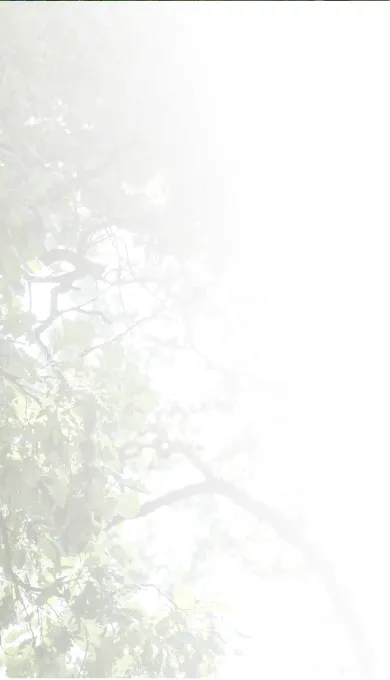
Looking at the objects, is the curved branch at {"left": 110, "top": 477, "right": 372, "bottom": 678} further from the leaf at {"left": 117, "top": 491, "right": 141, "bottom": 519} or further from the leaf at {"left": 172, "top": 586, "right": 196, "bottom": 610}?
the leaf at {"left": 117, "top": 491, "right": 141, "bottom": 519}

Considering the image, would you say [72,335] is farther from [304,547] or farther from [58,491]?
[304,547]

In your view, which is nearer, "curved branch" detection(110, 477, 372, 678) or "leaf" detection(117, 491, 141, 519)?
"leaf" detection(117, 491, 141, 519)

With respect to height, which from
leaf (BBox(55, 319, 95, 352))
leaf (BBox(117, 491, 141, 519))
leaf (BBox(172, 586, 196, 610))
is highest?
leaf (BBox(55, 319, 95, 352))

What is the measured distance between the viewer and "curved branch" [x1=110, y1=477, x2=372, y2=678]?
31.0ft

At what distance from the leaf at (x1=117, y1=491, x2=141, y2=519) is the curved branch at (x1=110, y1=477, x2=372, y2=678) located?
5.51m

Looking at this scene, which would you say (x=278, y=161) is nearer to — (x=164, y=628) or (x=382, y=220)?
(x=382, y=220)

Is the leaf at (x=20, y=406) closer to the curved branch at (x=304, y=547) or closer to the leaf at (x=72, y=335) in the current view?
the leaf at (x=72, y=335)

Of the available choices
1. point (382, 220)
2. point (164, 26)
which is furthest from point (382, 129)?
point (164, 26)

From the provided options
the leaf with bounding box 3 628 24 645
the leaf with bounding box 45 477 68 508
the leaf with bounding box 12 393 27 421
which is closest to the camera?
the leaf with bounding box 45 477 68 508

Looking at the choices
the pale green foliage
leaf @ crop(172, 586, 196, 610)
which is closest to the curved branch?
the pale green foliage

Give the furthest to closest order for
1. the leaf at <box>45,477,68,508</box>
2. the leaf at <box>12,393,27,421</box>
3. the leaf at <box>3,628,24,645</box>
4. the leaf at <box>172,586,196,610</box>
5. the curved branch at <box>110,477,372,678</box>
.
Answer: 1. the curved branch at <box>110,477,372,678</box>
2. the leaf at <box>172,586,196,610</box>
3. the leaf at <box>3,628,24,645</box>
4. the leaf at <box>12,393,27,421</box>
5. the leaf at <box>45,477,68,508</box>

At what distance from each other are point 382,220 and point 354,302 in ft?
3.69

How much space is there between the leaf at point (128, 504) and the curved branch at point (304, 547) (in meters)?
5.51

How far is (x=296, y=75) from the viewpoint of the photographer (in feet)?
25.6
